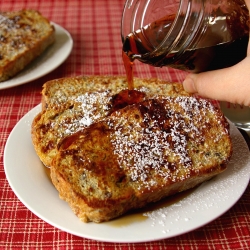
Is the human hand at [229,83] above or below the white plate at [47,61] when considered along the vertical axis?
above

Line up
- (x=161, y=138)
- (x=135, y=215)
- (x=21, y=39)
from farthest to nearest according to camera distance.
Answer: (x=21, y=39) < (x=161, y=138) < (x=135, y=215)

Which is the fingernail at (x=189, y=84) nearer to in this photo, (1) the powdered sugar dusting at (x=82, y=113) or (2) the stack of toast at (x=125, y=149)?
(2) the stack of toast at (x=125, y=149)

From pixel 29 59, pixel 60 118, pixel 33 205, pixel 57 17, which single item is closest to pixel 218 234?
pixel 33 205

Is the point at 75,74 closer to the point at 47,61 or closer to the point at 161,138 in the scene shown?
the point at 47,61

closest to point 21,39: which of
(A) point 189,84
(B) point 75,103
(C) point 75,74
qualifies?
(C) point 75,74

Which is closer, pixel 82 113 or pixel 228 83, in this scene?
pixel 228 83

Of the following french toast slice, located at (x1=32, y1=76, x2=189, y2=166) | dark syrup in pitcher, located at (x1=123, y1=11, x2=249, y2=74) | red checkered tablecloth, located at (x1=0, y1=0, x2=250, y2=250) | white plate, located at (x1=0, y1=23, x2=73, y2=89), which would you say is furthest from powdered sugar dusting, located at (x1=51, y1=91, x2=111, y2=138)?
white plate, located at (x1=0, y1=23, x2=73, y2=89)

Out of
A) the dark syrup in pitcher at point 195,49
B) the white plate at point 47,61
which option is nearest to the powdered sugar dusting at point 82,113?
the dark syrup in pitcher at point 195,49

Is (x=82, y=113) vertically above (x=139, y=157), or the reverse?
(x=139, y=157)

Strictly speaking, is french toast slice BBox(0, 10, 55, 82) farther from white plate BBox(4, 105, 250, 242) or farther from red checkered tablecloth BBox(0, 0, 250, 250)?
white plate BBox(4, 105, 250, 242)
